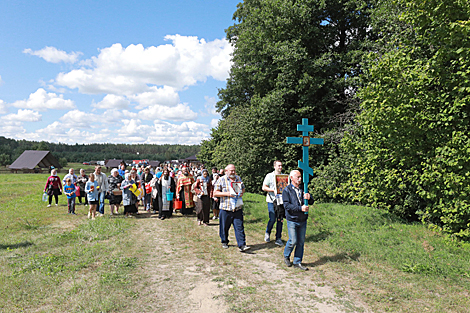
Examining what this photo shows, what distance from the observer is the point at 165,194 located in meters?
11.5

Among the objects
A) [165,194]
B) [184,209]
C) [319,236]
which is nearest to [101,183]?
[165,194]

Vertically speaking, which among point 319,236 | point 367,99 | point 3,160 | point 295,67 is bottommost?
point 319,236

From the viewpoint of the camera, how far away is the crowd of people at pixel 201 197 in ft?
19.6

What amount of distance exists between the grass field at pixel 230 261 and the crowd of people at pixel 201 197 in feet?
2.40

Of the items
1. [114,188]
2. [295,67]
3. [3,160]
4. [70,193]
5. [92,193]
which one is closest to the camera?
[92,193]

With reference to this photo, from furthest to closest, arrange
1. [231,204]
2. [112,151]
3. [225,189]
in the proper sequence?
[112,151]
[225,189]
[231,204]

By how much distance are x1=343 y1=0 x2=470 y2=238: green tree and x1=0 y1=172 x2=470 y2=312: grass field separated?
1.34 m

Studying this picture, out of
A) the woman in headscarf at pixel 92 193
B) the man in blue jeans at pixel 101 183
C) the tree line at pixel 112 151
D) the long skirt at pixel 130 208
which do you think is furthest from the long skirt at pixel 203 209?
the tree line at pixel 112 151

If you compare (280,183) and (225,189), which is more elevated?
(280,183)

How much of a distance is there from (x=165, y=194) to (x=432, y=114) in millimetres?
9191

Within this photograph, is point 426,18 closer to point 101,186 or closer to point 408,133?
point 408,133

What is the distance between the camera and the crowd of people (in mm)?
5965

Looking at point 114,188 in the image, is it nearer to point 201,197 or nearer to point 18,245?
point 201,197

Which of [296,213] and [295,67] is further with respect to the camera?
[295,67]
